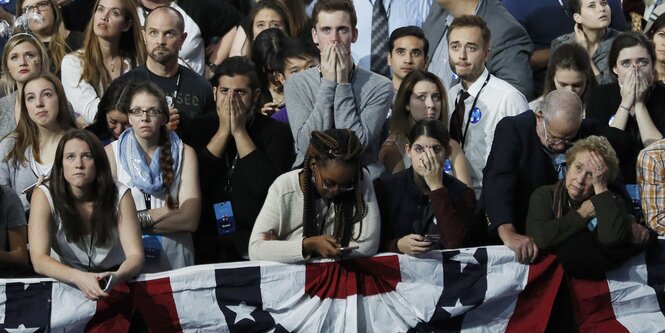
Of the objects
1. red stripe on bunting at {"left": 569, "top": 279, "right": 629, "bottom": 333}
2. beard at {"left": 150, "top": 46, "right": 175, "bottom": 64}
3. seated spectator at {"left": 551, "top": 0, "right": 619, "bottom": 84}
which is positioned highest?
beard at {"left": 150, "top": 46, "right": 175, "bottom": 64}

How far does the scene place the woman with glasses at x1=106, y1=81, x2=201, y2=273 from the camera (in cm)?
870

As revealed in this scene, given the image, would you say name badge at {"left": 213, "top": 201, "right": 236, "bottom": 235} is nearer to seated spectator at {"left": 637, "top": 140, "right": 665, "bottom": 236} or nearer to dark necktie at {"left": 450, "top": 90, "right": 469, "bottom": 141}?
dark necktie at {"left": 450, "top": 90, "right": 469, "bottom": 141}

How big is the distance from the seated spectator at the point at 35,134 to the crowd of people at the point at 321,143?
0.01 meters

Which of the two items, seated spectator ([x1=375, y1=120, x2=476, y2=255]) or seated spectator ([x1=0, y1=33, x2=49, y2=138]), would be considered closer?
seated spectator ([x1=375, y1=120, x2=476, y2=255])

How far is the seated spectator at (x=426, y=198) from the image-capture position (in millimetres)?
8562

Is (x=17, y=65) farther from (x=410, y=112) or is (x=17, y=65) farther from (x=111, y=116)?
(x=410, y=112)

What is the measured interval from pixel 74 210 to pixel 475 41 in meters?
3.44

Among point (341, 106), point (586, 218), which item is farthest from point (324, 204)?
point (586, 218)

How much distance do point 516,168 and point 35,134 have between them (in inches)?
127

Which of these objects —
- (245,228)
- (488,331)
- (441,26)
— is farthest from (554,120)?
(441,26)

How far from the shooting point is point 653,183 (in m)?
8.94

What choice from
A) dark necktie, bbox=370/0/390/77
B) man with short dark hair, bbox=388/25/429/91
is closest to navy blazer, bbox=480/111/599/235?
man with short dark hair, bbox=388/25/429/91

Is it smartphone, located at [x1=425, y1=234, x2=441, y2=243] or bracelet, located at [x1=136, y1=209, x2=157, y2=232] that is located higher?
bracelet, located at [x1=136, y1=209, x2=157, y2=232]

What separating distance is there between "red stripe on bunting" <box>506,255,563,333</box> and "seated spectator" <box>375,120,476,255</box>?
51cm
